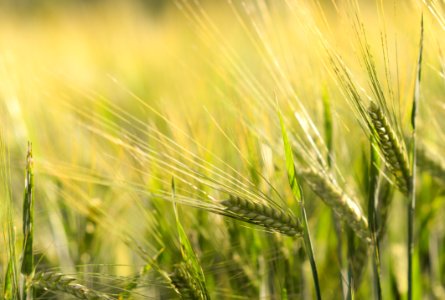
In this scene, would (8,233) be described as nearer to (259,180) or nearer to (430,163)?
(259,180)

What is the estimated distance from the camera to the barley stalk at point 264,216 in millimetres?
612

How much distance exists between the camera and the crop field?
25.3 inches

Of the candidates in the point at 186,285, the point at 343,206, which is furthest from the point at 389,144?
the point at 186,285

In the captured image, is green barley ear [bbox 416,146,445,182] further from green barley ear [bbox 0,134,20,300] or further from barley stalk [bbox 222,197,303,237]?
green barley ear [bbox 0,134,20,300]

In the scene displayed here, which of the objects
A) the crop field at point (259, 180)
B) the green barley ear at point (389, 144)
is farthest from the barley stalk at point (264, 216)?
the green barley ear at point (389, 144)

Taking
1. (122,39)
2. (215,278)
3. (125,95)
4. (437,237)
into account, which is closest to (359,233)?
(215,278)

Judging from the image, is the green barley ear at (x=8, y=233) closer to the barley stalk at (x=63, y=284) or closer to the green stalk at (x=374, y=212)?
the barley stalk at (x=63, y=284)

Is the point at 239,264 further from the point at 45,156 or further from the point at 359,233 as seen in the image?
the point at 45,156

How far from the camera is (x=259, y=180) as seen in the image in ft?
2.50

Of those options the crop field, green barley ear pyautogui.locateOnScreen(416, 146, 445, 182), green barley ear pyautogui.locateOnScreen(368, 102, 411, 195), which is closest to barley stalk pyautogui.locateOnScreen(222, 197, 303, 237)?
the crop field

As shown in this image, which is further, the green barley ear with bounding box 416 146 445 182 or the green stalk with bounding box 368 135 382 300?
the green barley ear with bounding box 416 146 445 182

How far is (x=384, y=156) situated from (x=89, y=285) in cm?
34

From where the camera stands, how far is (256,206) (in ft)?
2.04

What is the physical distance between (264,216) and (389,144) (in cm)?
13
